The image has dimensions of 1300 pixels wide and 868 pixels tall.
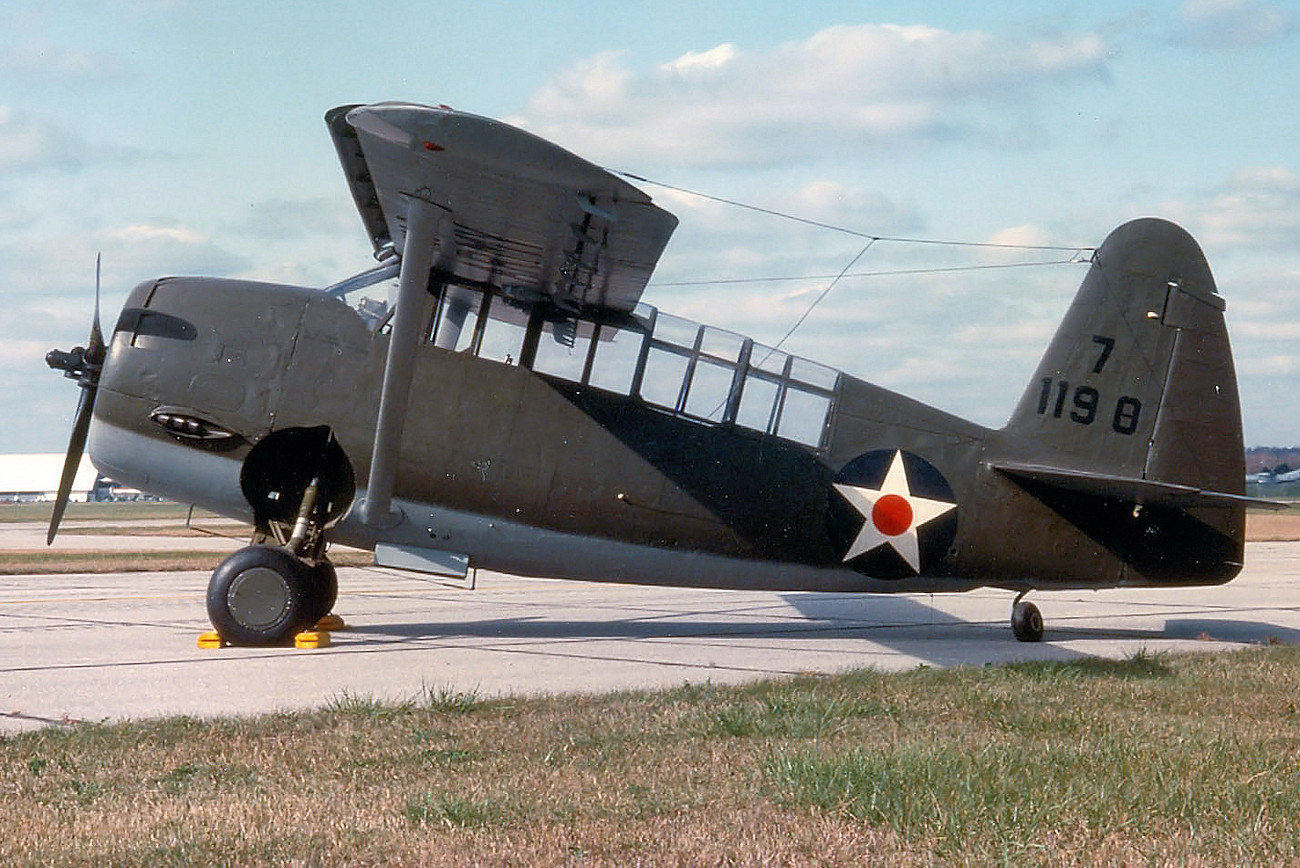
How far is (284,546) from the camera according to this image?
10.4 metres

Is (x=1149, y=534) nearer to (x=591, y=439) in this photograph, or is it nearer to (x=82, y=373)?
(x=591, y=439)

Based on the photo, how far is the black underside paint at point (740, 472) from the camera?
1078 cm

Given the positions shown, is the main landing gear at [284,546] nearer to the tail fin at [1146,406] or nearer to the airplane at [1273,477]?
the tail fin at [1146,406]

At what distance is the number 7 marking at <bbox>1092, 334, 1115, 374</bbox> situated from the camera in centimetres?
1191

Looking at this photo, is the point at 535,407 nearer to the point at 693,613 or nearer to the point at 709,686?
the point at 709,686

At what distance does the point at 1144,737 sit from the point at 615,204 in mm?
4782

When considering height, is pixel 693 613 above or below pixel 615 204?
below

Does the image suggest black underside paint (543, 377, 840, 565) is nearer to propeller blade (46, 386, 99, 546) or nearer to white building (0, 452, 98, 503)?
propeller blade (46, 386, 99, 546)

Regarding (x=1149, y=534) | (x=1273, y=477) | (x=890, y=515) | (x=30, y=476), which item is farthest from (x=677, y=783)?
(x=30, y=476)

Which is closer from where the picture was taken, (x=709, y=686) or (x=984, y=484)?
(x=709, y=686)

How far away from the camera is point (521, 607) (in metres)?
15.1

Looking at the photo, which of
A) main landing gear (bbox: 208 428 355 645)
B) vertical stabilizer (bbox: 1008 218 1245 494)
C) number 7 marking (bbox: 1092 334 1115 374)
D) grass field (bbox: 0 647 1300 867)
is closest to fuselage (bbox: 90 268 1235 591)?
main landing gear (bbox: 208 428 355 645)

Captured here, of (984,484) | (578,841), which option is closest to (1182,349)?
(984,484)

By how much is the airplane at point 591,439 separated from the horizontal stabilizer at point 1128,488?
1.1 inches
